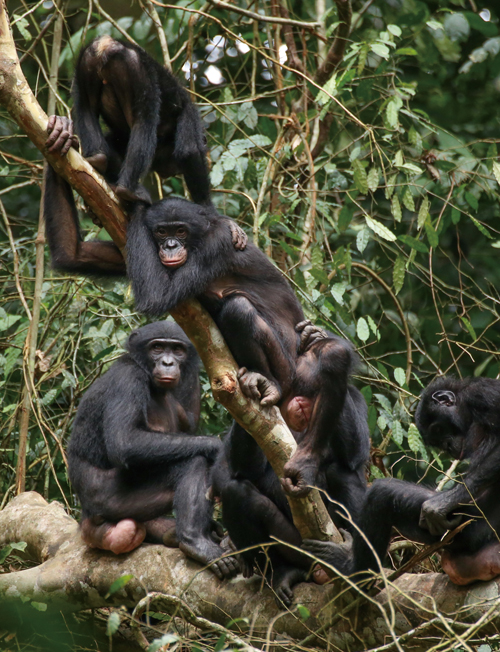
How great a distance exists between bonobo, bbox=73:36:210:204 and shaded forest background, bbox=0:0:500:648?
1066 mm

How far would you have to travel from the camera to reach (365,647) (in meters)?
3.95

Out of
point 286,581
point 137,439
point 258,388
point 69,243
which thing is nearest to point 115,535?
point 137,439

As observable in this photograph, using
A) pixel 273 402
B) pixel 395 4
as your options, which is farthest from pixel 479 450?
pixel 395 4

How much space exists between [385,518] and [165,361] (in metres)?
2.47

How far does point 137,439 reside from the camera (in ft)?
18.2

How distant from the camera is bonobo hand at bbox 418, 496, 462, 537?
12.7 feet

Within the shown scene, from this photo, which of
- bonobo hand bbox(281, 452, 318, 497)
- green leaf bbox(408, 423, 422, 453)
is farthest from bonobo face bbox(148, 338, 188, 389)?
bonobo hand bbox(281, 452, 318, 497)

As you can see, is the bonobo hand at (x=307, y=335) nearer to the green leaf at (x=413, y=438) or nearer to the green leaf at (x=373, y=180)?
the green leaf at (x=413, y=438)

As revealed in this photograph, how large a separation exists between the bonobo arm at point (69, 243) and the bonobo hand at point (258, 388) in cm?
140

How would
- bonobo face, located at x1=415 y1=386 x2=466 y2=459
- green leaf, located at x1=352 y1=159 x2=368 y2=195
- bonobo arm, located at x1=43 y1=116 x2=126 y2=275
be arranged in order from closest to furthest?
bonobo face, located at x1=415 y1=386 x2=466 y2=459 < bonobo arm, located at x1=43 y1=116 x2=126 y2=275 < green leaf, located at x1=352 y1=159 x2=368 y2=195

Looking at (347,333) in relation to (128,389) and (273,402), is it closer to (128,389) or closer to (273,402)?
(128,389)

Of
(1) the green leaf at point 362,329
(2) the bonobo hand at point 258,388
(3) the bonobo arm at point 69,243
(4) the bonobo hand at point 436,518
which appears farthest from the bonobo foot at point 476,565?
(3) the bonobo arm at point 69,243

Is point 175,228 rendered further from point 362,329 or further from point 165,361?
point 362,329

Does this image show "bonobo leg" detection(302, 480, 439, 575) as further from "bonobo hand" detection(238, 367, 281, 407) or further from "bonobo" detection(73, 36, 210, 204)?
"bonobo" detection(73, 36, 210, 204)
